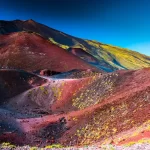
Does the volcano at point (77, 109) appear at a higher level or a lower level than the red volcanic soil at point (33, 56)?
lower

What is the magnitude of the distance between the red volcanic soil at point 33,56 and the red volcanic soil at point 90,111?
2938cm

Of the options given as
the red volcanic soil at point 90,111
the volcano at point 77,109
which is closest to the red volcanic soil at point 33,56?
the volcano at point 77,109

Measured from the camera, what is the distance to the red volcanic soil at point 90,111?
21.5 m

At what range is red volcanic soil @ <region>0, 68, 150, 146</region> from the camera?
21530 millimetres

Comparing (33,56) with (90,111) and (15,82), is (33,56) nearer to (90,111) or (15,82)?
(15,82)

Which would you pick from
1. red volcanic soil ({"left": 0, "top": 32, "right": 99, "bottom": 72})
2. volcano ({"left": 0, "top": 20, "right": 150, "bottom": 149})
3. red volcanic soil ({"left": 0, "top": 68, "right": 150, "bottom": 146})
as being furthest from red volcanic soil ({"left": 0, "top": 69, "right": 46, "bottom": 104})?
red volcanic soil ({"left": 0, "top": 32, "right": 99, "bottom": 72})

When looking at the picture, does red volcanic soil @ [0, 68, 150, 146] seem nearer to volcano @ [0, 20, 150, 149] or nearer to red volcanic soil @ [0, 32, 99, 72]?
volcano @ [0, 20, 150, 149]

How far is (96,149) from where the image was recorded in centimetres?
1233

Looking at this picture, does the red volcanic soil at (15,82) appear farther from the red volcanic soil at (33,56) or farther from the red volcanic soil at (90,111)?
the red volcanic soil at (33,56)

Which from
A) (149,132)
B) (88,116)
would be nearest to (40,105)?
(88,116)

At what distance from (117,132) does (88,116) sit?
266 inches

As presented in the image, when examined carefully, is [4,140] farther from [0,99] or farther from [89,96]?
[0,99]

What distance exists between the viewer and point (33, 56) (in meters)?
76.9

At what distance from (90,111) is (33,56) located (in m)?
51.3
